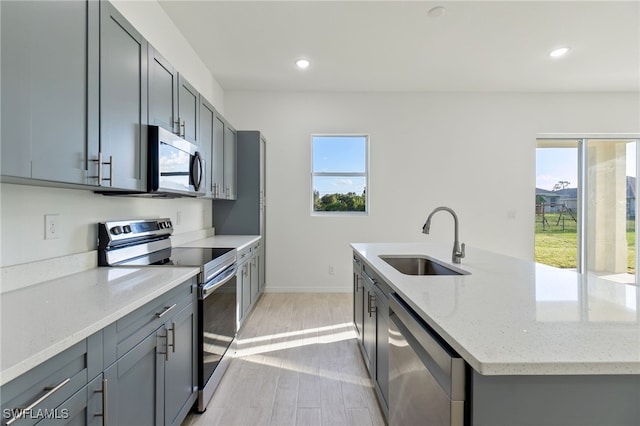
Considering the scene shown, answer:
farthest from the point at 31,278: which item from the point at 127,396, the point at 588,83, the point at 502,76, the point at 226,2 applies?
the point at 588,83

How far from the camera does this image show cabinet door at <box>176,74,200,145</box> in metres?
2.22

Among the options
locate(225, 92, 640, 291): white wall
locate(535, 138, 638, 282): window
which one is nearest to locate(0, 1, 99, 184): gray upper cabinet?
locate(225, 92, 640, 291): white wall

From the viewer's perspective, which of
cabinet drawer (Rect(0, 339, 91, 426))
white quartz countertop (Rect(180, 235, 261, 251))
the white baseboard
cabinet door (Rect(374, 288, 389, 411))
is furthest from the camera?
the white baseboard

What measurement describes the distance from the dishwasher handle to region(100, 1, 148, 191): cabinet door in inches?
56.5

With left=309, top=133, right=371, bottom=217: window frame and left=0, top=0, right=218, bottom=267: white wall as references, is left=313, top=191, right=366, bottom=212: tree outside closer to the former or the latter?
left=309, top=133, right=371, bottom=217: window frame

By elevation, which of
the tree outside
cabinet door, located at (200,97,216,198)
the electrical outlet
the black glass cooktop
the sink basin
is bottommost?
the sink basin

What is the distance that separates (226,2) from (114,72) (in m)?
1.47

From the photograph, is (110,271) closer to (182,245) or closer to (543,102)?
(182,245)

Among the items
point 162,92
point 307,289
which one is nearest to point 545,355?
point 162,92

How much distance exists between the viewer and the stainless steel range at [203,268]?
1.77 metres

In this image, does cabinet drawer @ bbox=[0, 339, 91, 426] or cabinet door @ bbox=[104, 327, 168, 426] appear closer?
cabinet drawer @ bbox=[0, 339, 91, 426]

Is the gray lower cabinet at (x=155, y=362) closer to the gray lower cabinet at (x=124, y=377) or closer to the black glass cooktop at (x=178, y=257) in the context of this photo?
the gray lower cabinet at (x=124, y=377)

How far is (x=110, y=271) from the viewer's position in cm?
163

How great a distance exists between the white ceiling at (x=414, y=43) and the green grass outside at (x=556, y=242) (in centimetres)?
193
